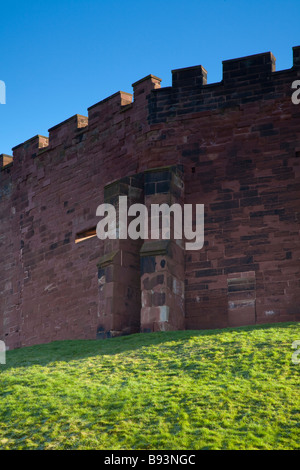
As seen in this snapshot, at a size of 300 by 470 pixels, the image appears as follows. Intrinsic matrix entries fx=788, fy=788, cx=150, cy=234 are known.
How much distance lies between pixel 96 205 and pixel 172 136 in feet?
10.4

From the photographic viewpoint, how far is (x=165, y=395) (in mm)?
12250

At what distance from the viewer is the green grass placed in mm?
10711

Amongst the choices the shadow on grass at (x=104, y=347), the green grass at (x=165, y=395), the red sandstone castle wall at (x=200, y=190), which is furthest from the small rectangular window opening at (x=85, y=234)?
the green grass at (x=165, y=395)

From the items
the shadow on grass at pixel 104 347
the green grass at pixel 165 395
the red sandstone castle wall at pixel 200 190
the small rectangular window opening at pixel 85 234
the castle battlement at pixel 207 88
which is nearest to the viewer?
the green grass at pixel 165 395

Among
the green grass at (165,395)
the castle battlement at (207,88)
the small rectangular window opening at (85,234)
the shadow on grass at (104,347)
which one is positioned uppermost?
the castle battlement at (207,88)

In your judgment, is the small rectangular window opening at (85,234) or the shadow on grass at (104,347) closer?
the shadow on grass at (104,347)

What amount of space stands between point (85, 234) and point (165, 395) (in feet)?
33.9

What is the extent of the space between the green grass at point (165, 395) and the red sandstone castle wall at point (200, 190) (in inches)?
91.0

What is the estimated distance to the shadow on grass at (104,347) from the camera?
15938 mm

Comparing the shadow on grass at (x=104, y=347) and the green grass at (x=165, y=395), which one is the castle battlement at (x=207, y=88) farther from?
the green grass at (x=165, y=395)

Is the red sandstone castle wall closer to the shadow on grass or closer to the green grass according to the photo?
the shadow on grass

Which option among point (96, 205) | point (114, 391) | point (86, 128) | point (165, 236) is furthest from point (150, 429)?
point (86, 128)

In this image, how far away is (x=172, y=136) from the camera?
20000mm

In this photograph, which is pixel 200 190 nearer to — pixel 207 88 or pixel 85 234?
pixel 207 88
